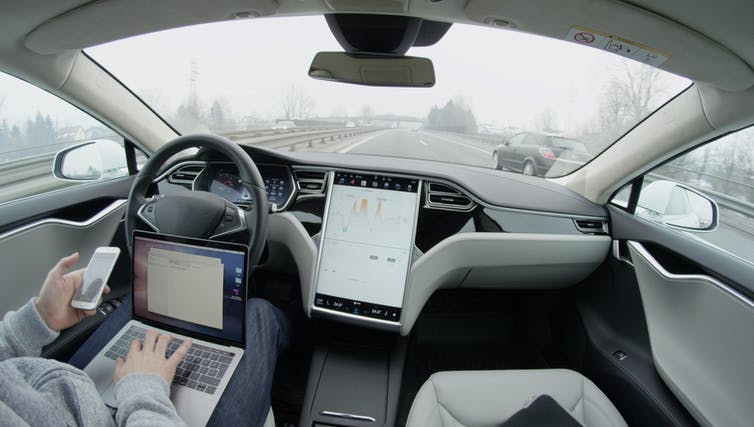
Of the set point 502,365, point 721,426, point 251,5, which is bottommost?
point 502,365

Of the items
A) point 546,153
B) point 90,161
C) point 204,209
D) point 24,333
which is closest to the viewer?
point 24,333

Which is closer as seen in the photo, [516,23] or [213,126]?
[516,23]

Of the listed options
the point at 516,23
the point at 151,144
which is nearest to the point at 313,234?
the point at 151,144

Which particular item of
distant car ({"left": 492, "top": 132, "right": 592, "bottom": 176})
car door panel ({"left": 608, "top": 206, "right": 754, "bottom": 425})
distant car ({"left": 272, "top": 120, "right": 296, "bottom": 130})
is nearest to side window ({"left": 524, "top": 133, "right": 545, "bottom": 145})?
distant car ({"left": 492, "top": 132, "right": 592, "bottom": 176})

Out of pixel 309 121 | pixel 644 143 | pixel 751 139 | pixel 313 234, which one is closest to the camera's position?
pixel 751 139

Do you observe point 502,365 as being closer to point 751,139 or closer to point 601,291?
point 601,291

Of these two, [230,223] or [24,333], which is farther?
[230,223]

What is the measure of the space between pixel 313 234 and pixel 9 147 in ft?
5.19

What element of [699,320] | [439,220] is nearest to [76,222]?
[439,220]

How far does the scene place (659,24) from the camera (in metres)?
1.21

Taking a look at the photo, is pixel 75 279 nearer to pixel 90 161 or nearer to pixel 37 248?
pixel 37 248

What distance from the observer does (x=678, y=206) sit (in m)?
1.91

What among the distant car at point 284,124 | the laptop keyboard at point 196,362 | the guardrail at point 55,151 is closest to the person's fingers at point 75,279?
the laptop keyboard at point 196,362

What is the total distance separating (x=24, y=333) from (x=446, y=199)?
191cm
